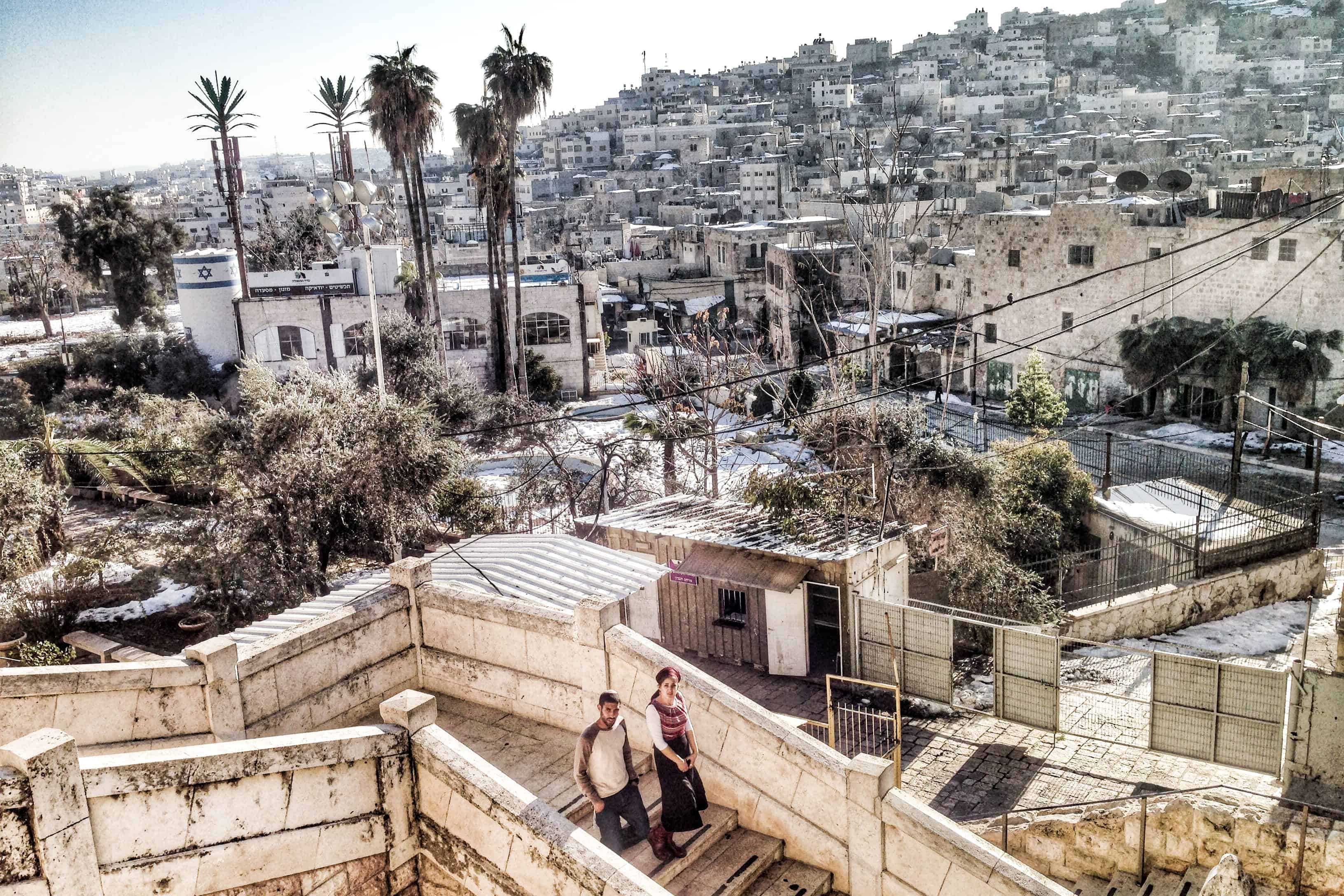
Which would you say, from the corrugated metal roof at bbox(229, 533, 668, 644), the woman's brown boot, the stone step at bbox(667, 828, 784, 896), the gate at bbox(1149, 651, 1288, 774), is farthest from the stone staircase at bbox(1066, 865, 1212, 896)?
the corrugated metal roof at bbox(229, 533, 668, 644)

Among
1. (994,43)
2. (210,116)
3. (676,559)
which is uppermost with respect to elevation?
(994,43)

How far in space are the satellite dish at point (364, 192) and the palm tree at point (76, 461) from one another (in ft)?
28.2

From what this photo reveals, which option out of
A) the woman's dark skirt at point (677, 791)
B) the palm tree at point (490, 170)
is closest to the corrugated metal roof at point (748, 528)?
the woman's dark skirt at point (677, 791)

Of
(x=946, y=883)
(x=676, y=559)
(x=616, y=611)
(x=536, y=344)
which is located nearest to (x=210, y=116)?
(x=536, y=344)

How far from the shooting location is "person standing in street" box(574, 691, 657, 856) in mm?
7070

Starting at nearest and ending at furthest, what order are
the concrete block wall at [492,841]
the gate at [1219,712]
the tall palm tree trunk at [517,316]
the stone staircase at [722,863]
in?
the concrete block wall at [492,841] → the stone staircase at [722,863] → the gate at [1219,712] → the tall palm tree trunk at [517,316]

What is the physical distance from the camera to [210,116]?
47.7 m

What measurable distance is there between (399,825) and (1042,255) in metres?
35.2

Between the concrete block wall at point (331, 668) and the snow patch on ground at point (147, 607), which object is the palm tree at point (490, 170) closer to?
the snow patch on ground at point (147, 607)

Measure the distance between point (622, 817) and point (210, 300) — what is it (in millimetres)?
37856

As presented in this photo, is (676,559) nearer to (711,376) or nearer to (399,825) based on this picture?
(399,825)

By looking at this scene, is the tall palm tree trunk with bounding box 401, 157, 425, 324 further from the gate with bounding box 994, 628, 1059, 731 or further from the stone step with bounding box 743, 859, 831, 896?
the stone step with bounding box 743, 859, 831, 896

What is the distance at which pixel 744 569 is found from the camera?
1405 centimetres

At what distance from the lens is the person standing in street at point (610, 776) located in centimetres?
707
